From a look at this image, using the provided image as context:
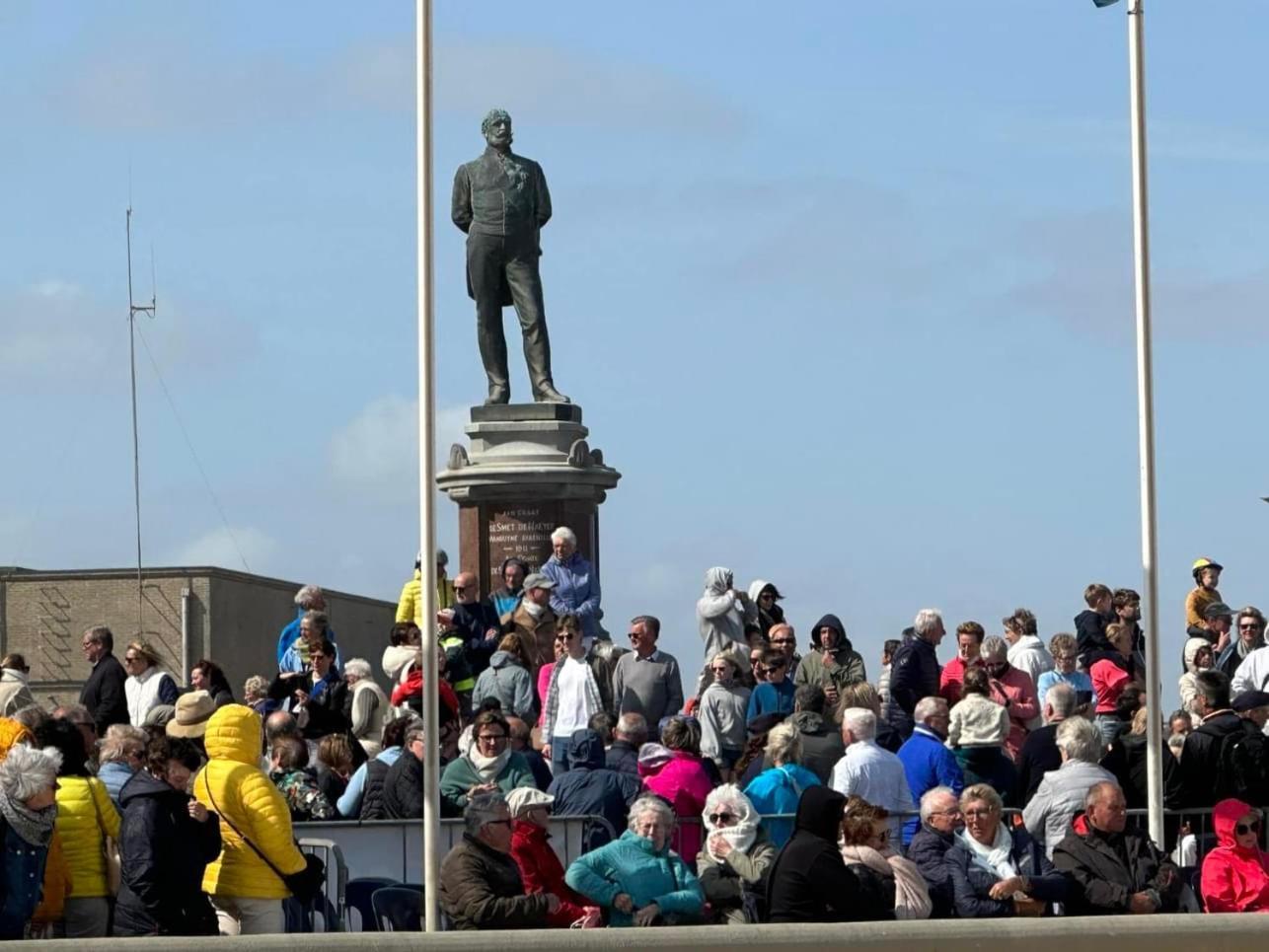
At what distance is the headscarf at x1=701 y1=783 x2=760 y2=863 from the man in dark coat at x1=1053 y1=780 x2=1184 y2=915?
154 centimetres

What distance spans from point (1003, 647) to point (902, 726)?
0.83 m

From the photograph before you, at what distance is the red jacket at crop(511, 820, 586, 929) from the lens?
14.5 m

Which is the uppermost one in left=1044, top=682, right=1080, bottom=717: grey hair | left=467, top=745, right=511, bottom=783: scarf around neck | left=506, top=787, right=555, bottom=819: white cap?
left=1044, top=682, right=1080, bottom=717: grey hair

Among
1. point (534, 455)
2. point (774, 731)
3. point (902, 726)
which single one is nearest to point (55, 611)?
point (534, 455)

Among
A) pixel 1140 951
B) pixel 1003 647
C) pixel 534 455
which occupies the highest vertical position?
Answer: pixel 534 455

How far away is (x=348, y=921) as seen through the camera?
15.5 meters

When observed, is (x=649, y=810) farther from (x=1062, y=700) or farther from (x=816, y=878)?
(x=1062, y=700)

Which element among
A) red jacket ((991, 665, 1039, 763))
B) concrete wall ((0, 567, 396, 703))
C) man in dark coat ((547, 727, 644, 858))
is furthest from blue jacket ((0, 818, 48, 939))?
concrete wall ((0, 567, 396, 703))

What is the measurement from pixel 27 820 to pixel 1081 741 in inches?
222

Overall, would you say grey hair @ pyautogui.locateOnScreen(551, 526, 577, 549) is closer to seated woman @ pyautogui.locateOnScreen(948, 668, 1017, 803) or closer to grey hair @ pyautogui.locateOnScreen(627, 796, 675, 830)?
seated woman @ pyautogui.locateOnScreen(948, 668, 1017, 803)

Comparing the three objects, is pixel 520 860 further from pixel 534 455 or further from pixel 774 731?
pixel 534 455

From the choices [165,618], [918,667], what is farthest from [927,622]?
[165,618]

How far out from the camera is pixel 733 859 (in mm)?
14961

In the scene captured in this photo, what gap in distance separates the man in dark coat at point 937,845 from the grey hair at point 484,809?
2133mm
